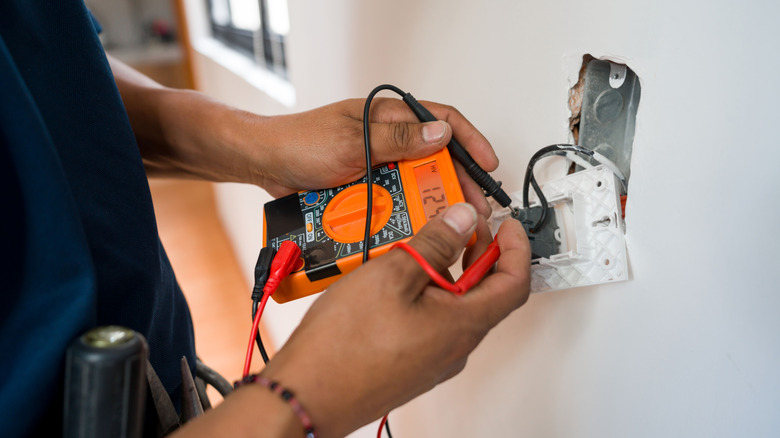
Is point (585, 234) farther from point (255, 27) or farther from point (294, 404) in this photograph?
point (255, 27)

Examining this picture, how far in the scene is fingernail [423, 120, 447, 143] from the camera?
56cm

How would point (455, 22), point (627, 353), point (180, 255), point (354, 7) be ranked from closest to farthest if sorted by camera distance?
1. point (627, 353)
2. point (455, 22)
3. point (354, 7)
4. point (180, 255)

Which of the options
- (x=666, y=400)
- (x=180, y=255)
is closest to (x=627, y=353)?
(x=666, y=400)

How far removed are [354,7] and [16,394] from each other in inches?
29.5

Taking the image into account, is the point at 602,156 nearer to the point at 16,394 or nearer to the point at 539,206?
the point at 539,206

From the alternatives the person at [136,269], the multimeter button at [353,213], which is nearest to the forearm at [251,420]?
the person at [136,269]

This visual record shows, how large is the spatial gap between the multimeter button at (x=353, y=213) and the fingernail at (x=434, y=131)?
0.08m

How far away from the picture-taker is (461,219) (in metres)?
0.45

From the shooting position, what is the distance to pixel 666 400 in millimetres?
477

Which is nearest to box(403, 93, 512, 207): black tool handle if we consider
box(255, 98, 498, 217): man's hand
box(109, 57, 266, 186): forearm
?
box(255, 98, 498, 217): man's hand

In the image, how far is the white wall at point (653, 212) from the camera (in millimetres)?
384

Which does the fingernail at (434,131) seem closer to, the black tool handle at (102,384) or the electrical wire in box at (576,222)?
the electrical wire in box at (576,222)

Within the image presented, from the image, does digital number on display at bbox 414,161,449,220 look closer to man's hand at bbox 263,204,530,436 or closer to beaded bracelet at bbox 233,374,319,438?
man's hand at bbox 263,204,530,436

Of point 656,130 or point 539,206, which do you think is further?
point 539,206
